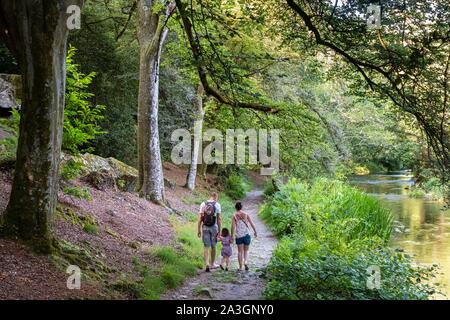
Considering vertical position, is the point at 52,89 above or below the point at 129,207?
above

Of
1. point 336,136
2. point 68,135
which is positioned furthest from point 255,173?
point 68,135

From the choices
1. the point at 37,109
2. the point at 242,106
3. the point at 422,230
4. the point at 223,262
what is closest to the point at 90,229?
the point at 223,262

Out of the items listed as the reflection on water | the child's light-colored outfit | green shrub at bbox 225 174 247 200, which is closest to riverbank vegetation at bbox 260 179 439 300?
the child's light-colored outfit

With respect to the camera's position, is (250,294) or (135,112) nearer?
(250,294)

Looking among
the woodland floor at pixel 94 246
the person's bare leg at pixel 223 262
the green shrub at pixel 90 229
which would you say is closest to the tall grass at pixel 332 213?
the person's bare leg at pixel 223 262

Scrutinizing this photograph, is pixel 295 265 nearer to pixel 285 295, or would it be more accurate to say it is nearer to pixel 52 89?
pixel 285 295

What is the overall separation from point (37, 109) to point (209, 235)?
15.3ft

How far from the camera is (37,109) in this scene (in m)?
6.65

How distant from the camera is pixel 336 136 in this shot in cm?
2125

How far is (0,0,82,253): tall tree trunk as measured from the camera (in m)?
6.58

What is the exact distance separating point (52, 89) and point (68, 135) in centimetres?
217

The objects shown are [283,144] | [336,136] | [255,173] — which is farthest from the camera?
[255,173]

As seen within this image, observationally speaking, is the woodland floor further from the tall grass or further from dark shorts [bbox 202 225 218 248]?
the tall grass

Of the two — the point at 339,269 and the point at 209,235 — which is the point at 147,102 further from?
the point at 339,269
